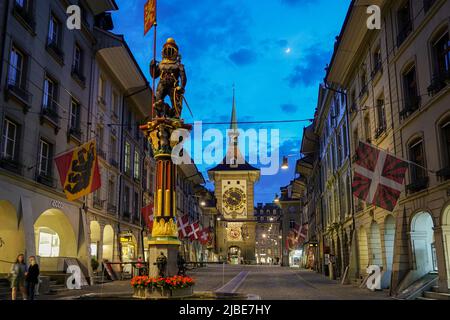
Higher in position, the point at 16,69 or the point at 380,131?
the point at 16,69

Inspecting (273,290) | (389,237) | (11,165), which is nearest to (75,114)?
(11,165)

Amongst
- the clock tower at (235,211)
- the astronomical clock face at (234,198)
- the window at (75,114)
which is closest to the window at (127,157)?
the window at (75,114)

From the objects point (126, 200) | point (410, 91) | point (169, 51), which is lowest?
point (126, 200)

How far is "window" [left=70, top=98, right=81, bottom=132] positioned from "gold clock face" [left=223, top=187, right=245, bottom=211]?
3239 inches

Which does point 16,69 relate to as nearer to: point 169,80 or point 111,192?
point 169,80

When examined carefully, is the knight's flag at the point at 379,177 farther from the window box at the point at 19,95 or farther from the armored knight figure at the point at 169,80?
the window box at the point at 19,95

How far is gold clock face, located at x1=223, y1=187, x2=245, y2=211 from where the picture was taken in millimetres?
110250

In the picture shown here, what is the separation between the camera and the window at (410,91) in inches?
806

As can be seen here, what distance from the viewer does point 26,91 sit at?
22.0 meters

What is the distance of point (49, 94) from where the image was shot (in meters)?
25.4

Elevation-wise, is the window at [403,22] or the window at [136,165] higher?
the window at [403,22]

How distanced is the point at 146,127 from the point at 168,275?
510cm

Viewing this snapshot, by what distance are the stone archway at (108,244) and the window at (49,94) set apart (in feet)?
42.0

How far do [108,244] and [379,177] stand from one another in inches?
915
